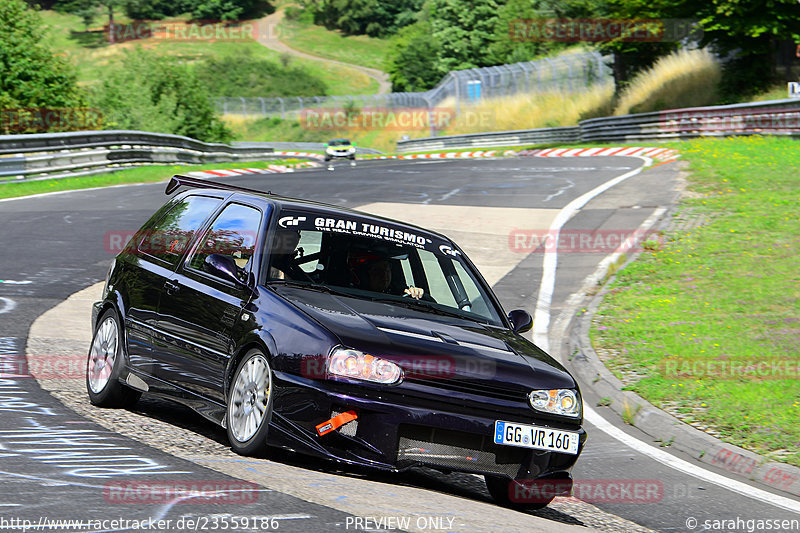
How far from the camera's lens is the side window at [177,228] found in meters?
7.80

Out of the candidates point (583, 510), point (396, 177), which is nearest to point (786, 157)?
point (396, 177)

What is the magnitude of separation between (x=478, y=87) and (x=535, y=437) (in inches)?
2589

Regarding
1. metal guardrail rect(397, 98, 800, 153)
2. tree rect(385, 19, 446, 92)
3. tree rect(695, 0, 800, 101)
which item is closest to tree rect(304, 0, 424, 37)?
tree rect(385, 19, 446, 92)

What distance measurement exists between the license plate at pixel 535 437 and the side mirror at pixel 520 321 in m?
1.20

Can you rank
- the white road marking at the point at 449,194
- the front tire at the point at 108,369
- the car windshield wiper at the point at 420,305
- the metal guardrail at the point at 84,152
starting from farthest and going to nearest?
1. the metal guardrail at the point at 84,152
2. the white road marking at the point at 449,194
3. the front tire at the point at 108,369
4. the car windshield wiper at the point at 420,305

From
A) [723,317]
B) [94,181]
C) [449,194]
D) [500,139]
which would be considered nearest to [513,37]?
[500,139]

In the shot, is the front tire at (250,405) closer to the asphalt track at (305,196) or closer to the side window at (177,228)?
the asphalt track at (305,196)

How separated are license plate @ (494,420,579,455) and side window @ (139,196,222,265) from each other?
2945 millimetres

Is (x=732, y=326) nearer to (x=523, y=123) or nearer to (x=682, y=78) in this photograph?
(x=682, y=78)

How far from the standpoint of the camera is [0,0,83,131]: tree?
3559 centimetres

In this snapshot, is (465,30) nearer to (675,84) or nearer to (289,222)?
(675,84)

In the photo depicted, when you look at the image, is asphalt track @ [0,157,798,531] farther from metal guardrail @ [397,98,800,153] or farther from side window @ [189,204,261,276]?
metal guardrail @ [397,98,800,153]

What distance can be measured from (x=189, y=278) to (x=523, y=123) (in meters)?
57.8

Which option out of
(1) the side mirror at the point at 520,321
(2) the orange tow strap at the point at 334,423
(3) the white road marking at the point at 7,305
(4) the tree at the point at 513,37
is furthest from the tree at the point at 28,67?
(4) the tree at the point at 513,37
